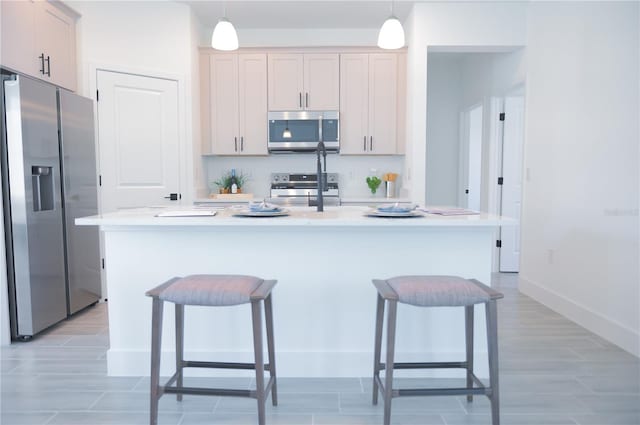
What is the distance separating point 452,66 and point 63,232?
4871 mm

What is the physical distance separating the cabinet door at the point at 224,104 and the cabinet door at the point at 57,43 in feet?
4.20

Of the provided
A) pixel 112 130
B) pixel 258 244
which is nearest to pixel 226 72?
pixel 112 130

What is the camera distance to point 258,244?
2355mm

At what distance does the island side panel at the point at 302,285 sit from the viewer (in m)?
2.34

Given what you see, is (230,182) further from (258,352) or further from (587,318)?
(587,318)

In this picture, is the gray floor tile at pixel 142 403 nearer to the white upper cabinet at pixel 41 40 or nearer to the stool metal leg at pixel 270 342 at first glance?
the stool metal leg at pixel 270 342

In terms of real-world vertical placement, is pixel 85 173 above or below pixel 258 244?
above

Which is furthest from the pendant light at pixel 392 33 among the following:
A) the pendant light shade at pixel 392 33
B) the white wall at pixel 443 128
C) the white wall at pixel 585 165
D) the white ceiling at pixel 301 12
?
the white wall at pixel 443 128

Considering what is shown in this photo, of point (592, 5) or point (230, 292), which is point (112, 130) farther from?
point (592, 5)

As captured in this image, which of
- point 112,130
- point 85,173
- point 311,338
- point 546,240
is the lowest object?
point 311,338

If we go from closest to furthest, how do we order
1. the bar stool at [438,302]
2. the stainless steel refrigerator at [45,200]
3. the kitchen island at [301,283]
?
the bar stool at [438,302], the kitchen island at [301,283], the stainless steel refrigerator at [45,200]

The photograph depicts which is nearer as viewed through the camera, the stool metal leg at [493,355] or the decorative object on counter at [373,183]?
the stool metal leg at [493,355]

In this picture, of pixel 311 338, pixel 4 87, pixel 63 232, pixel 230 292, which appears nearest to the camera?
pixel 230 292

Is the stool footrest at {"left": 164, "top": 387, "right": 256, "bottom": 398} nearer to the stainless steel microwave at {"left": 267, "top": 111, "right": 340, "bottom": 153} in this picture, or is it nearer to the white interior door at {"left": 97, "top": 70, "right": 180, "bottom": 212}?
the white interior door at {"left": 97, "top": 70, "right": 180, "bottom": 212}
